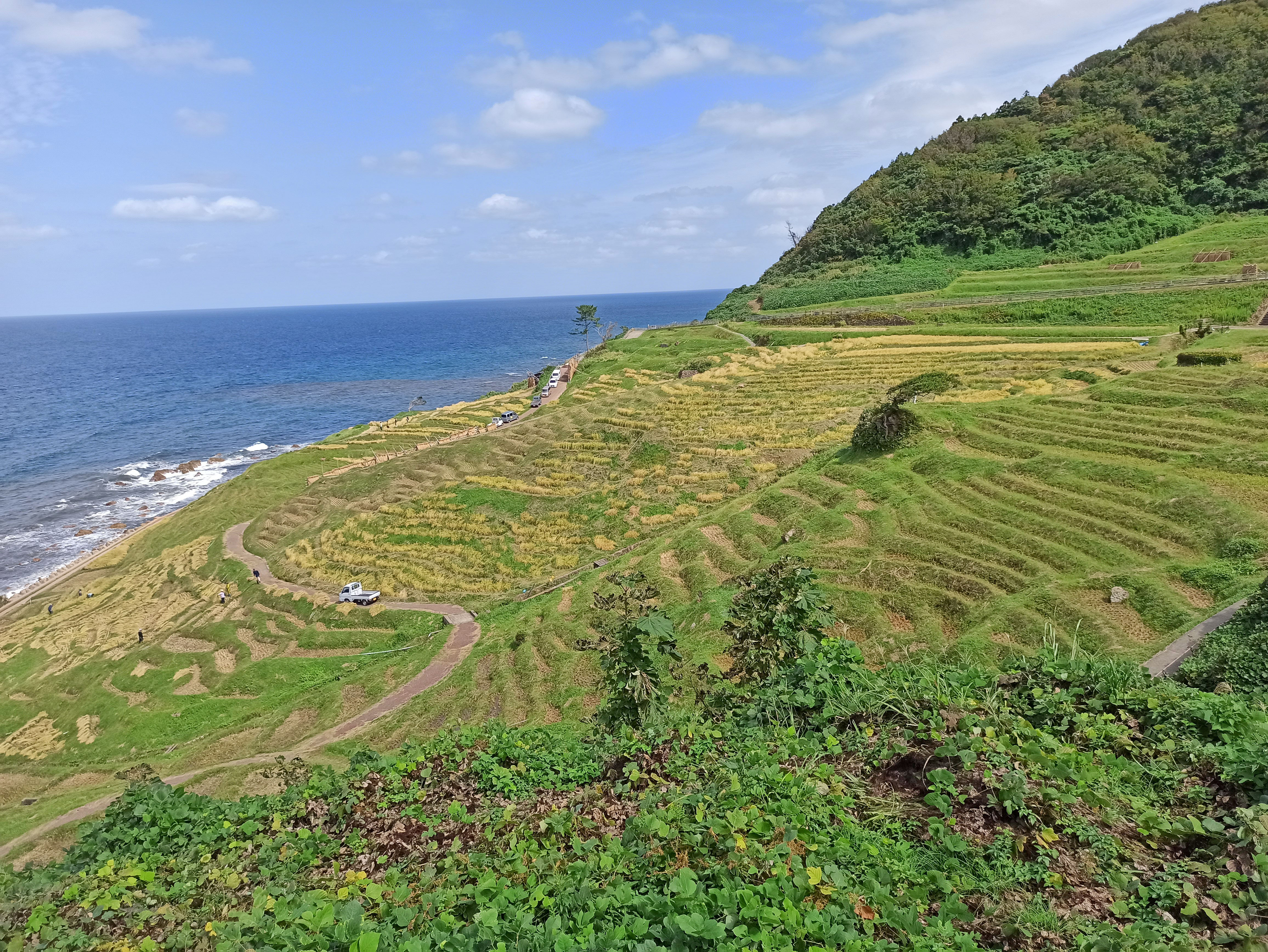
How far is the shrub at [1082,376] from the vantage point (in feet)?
127

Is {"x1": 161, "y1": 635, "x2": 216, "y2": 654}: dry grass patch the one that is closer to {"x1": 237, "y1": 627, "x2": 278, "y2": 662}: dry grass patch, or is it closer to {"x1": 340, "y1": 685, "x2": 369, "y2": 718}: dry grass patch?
{"x1": 237, "y1": 627, "x2": 278, "y2": 662}: dry grass patch

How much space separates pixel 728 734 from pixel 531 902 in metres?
4.81

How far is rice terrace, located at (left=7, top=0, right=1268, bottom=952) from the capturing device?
6562mm

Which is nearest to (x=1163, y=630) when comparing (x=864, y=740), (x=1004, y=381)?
(x=864, y=740)

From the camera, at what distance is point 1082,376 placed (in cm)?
3953

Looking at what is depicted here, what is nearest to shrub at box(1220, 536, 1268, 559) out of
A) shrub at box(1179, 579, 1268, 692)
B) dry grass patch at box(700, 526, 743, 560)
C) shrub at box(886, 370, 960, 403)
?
shrub at box(1179, 579, 1268, 692)

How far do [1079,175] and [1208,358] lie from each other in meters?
82.0

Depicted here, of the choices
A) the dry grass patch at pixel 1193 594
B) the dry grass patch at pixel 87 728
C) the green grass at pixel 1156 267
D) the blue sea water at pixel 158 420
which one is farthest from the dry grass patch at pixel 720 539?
the blue sea water at pixel 158 420

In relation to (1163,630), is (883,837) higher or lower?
higher

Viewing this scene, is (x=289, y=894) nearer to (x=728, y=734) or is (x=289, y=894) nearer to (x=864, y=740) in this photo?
(x=728, y=734)

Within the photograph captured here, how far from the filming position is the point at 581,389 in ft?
233

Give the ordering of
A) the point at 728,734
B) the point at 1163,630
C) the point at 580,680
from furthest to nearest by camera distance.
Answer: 1. the point at 580,680
2. the point at 1163,630
3. the point at 728,734

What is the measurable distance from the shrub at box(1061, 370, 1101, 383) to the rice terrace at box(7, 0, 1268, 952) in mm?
272

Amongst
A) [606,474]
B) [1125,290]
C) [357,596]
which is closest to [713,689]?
[357,596]
